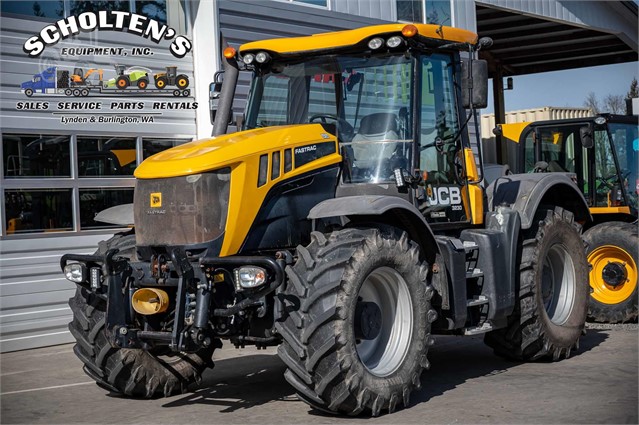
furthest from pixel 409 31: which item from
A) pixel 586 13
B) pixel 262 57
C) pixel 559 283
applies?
pixel 586 13

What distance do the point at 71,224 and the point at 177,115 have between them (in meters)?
2.06

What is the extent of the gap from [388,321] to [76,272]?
2.32 metres

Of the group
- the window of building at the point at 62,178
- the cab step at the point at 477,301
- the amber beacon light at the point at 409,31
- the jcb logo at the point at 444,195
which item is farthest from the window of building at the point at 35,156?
the cab step at the point at 477,301

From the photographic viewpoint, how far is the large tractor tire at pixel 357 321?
21.2ft

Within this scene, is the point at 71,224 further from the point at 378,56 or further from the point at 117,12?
the point at 378,56

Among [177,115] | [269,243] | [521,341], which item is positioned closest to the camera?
[269,243]

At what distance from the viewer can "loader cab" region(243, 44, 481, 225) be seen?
7.59 m

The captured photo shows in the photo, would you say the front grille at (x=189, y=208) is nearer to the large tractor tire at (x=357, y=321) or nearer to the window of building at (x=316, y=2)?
the large tractor tire at (x=357, y=321)

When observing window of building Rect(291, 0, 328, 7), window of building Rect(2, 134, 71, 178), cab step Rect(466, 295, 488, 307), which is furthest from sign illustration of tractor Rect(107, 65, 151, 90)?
cab step Rect(466, 295, 488, 307)

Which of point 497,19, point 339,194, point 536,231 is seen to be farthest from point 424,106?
point 497,19

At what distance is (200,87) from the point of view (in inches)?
503

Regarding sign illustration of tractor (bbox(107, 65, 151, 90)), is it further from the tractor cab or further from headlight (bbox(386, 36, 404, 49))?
headlight (bbox(386, 36, 404, 49))

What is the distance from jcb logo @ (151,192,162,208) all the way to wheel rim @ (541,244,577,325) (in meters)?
3.97

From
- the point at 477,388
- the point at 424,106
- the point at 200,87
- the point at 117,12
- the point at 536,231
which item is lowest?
the point at 477,388
